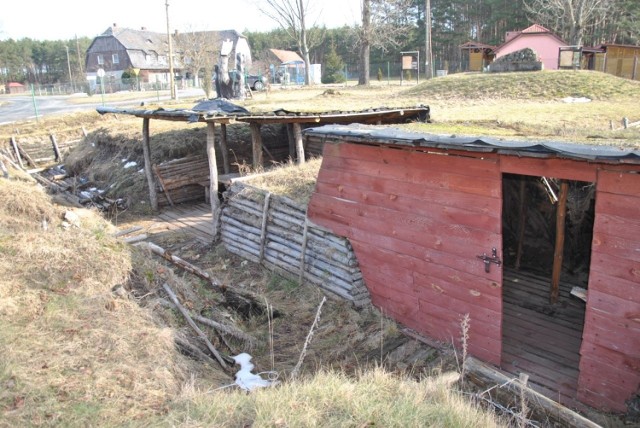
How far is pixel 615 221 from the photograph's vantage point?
17.7ft

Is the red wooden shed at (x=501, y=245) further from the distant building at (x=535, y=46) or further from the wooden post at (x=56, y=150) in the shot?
the distant building at (x=535, y=46)

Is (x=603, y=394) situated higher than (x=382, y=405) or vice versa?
(x=382, y=405)

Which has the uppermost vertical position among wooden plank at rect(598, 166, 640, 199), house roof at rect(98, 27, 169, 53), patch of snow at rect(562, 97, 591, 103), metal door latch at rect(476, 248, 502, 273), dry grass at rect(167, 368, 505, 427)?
house roof at rect(98, 27, 169, 53)

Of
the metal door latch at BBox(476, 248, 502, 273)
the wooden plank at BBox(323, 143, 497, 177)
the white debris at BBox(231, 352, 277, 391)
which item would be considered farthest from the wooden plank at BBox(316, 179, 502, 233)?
the white debris at BBox(231, 352, 277, 391)

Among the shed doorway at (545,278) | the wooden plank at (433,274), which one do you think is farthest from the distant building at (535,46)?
the wooden plank at (433,274)

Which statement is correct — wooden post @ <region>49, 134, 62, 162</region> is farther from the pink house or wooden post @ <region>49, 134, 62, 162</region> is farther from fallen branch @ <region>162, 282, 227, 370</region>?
the pink house

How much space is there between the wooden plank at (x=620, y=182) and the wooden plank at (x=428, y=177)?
1234mm

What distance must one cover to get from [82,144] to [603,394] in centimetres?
2251

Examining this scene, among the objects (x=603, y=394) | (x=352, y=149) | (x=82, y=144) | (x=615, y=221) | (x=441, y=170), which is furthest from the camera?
(x=82, y=144)

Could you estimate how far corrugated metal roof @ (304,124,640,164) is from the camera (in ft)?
16.4

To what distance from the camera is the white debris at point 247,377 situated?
613 centimetres

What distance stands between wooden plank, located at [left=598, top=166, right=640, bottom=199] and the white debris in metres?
4.36

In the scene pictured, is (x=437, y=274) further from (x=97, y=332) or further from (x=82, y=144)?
(x=82, y=144)

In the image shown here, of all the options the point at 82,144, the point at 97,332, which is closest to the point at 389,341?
the point at 97,332
